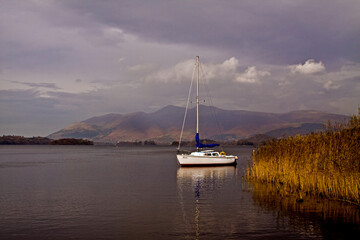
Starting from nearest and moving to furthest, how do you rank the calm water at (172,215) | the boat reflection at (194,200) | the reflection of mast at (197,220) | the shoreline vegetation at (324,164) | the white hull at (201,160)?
1. the reflection of mast at (197,220)
2. the calm water at (172,215)
3. the boat reflection at (194,200)
4. the shoreline vegetation at (324,164)
5. the white hull at (201,160)

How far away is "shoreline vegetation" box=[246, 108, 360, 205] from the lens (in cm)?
2247

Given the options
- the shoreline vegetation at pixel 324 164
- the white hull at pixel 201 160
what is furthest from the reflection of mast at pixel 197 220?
the white hull at pixel 201 160

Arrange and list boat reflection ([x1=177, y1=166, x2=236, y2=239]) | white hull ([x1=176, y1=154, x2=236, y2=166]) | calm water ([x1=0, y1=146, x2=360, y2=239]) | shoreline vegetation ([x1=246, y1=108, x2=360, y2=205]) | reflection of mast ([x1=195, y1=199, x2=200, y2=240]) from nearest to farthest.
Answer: reflection of mast ([x1=195, y1=199, x2=200, y2=240])
calm water ([x1=0, y1=146, x2=360, y2=239])
boat reflection ([x1=177, y1=166, x2=236, y2=239])
shoreline vegetation ([x1=246, y1=108, x2=360, y2=205])
white hull ([x1=176, y1=154, x2=236, y2=166])

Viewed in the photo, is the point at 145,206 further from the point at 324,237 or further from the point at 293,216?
the point at 324,237

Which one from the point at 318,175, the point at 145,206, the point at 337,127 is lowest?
the point at 145,206

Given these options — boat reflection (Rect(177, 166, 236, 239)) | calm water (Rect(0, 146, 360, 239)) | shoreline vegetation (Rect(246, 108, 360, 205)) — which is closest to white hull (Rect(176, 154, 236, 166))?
boat reflection (Rect(177, 166, 236, 239))

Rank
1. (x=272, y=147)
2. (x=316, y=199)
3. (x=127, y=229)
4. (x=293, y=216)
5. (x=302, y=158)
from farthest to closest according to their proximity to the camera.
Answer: (x=272, y=147) < (x=302, y=158) < (x=316, y=199) < (x=293, y=216) < (x=127, y=229)

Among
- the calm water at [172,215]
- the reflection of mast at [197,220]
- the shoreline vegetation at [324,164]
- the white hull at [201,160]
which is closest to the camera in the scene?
the reflection of mast at [197,220]

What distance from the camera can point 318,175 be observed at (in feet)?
81.6

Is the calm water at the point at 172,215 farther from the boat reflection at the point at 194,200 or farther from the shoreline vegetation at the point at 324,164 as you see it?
the shoreline vegetation at the point at 324,164

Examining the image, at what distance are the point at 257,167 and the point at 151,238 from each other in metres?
21.3

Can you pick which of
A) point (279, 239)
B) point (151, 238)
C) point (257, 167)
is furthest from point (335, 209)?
point (257, 167)

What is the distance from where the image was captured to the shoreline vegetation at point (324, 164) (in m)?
22.5

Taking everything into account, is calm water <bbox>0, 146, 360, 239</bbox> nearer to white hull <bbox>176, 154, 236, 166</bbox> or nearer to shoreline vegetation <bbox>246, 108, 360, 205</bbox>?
shoreline vegetation <bbox>246, 108, 360, 205</bbox>
